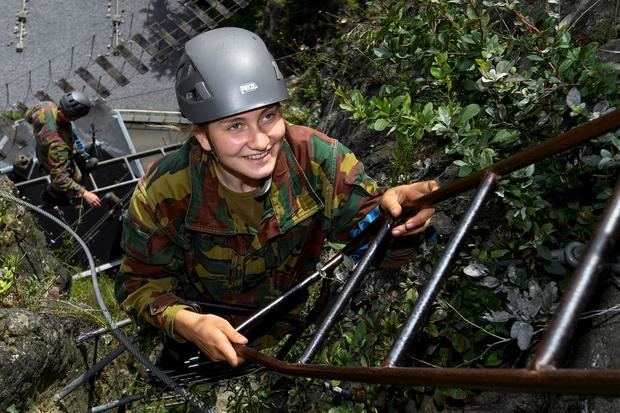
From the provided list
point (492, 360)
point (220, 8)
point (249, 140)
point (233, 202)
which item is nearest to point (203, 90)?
point (249, 140)

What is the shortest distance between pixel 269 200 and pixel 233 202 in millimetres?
202

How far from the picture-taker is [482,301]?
3609mm

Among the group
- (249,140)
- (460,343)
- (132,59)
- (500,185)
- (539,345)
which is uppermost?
(539,345)

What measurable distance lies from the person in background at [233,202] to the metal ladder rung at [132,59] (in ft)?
42.6

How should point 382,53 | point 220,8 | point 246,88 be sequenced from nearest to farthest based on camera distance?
point 246,88 → point 382,53 → point 220,8

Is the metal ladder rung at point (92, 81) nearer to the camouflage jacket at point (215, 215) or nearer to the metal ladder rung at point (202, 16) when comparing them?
the metal ladder rung at point (202, 16)

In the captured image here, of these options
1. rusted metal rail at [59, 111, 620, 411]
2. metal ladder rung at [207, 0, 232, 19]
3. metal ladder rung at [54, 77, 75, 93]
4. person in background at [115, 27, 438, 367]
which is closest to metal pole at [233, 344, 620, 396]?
rusted metal rail at [59, 111, 620, 411]

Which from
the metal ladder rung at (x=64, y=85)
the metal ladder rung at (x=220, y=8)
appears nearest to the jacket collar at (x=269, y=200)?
the metal ladder rung at (x=64, y=85)

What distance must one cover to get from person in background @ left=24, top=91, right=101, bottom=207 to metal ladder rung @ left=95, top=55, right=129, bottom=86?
621cm

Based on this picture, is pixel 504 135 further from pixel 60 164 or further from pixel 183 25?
pixel 183 25

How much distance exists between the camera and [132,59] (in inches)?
651

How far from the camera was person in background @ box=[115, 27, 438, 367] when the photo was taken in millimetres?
3201

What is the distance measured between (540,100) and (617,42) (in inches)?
31.0

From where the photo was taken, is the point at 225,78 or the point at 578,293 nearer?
the point at 578,293
